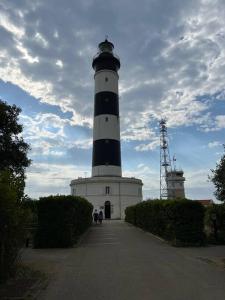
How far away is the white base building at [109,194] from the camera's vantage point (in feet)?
196

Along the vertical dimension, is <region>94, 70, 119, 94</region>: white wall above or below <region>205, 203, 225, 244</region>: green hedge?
above

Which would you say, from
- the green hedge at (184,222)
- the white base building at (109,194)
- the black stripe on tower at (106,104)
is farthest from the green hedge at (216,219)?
the white base building at (109,194)

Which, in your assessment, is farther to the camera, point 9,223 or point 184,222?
point 184,222

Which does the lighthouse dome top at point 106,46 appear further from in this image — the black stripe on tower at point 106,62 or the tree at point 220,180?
the tree at point 220,180

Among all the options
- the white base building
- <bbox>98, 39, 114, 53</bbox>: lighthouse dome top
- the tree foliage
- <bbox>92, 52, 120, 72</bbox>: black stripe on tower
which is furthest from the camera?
<bbox>98, 39, 114, 53</bbox>: lighthouse dome top

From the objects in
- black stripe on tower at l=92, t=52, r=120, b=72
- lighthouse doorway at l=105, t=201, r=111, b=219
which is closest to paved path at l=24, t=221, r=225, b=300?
lighthouse doorway at l=105, t=201, r=111, b=219

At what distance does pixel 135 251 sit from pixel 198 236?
423cm

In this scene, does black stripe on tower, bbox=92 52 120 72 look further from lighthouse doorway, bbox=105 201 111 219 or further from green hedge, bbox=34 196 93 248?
green hedge, bbox=34 196 93 248

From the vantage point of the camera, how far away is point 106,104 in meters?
57.8

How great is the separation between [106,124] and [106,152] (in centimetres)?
388

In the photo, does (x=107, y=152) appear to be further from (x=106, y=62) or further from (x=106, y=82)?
(x=106, y=62)

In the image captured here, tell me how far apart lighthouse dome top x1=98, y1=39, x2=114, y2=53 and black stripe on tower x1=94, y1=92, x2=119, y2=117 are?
8086 mm

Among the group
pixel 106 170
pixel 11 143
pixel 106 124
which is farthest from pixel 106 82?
pixel 11 143

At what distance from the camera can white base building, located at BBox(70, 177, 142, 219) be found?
59781 mm
